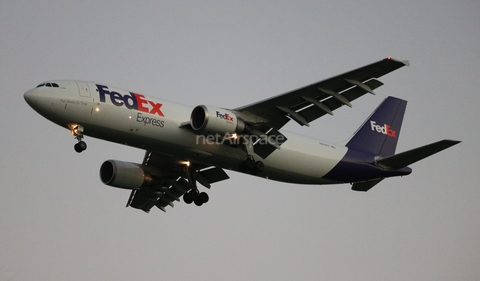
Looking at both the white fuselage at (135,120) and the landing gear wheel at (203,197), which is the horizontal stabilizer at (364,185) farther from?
the landing gear wheel at (203,197)

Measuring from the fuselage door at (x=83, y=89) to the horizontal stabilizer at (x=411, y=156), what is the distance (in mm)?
15835

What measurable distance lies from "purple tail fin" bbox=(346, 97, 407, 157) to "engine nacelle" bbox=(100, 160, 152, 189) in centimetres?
1143

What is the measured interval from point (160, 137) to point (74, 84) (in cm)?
445

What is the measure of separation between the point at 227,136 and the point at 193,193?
6344 millimetres

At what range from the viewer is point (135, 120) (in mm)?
32344

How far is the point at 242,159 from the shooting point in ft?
116

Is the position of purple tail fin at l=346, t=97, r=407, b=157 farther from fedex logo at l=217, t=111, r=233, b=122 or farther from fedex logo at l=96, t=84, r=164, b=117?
fedex logo at l=96, t=84, r=164, b=117

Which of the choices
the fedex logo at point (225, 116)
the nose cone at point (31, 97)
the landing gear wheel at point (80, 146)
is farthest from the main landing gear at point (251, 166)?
the nose cone at point (31, 97)

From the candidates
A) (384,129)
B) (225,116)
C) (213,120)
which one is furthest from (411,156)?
(213,120)

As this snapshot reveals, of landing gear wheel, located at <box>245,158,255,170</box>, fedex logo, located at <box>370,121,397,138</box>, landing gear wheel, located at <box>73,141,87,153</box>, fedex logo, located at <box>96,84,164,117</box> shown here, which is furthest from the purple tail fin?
landing gear wheel, located at <box>73,141,87,153</box>

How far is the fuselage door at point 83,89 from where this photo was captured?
31.9 metres

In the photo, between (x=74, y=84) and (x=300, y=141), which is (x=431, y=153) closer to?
(x=300, y=141)

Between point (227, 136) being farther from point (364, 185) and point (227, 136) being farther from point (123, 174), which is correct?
point (364, 185)

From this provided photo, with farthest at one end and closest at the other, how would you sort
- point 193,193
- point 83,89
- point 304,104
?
point 193,193 → point 304,104 → point 83,89
